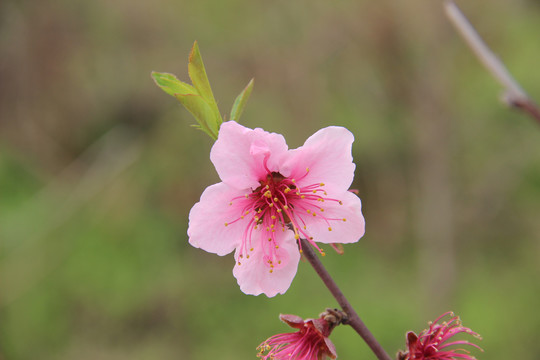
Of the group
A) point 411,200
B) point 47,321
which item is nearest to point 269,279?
point 47,321

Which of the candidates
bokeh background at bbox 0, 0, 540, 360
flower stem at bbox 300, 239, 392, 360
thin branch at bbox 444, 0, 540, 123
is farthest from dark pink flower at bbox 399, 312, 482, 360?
Answer: bokeh background at bbox 0, 0, 540, 360

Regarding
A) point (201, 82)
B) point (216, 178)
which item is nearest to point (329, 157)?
point (201, 82)

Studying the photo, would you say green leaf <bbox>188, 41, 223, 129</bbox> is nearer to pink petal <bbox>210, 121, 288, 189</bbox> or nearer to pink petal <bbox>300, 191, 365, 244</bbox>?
pink petal <bbox>210, 121, 288, 189</bbox>

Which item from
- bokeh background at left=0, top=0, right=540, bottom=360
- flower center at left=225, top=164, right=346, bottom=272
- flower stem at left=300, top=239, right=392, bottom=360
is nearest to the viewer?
flower stem at left=300, top=239, right=392, bottom=360

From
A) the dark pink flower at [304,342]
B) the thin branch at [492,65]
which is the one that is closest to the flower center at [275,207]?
the dark pink flower at [304,342]

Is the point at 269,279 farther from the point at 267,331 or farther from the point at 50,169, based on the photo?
the point at 50,169

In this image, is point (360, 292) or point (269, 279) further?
point (360, 292)

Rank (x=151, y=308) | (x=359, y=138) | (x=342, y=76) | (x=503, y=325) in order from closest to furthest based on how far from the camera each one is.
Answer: (x=503, y=325)
(x=151, y=308)
(x=342, y=76)
(x=359, y=138)
